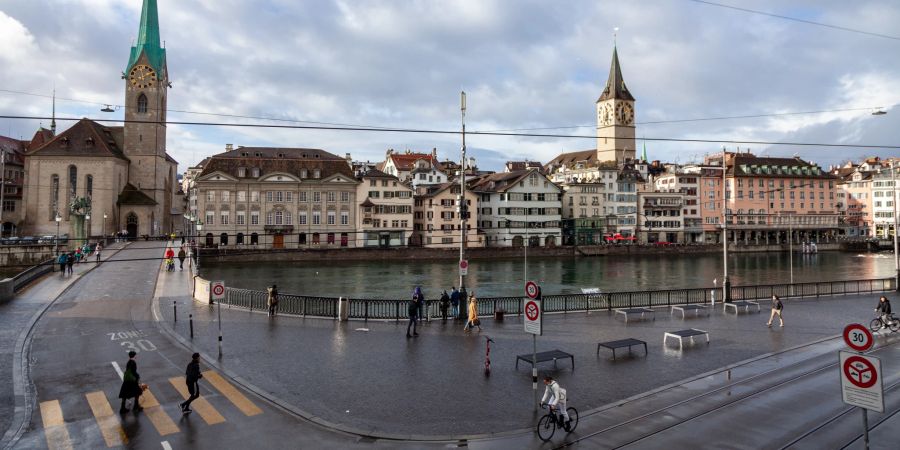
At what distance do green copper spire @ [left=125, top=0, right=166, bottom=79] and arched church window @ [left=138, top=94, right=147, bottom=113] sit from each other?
12.7ft

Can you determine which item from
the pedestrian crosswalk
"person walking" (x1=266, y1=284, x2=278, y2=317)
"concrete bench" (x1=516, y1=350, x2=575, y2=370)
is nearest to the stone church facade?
"person walking" (x1=266, y1=284, x2=278, y2=317)

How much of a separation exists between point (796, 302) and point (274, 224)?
6822 centimetres

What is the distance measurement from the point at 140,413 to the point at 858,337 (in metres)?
13.1

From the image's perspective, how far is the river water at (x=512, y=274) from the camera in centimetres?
5091

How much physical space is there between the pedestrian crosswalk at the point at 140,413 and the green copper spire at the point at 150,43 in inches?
3328

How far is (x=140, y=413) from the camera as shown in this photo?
11.5 metres

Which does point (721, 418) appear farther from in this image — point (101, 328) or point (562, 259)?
point (562, 259)

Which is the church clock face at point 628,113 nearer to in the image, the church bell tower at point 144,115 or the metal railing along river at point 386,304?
the church bell tower at point 144,115

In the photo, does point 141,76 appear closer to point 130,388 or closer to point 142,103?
point 142,103

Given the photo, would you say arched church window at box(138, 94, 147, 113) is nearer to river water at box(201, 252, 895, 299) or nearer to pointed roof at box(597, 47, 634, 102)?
river water at box(201, 252, 895, 299)

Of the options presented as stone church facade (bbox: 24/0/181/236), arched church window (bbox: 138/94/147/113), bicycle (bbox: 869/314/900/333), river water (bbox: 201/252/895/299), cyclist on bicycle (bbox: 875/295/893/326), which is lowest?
river water (bbox: 201/252/895/299)

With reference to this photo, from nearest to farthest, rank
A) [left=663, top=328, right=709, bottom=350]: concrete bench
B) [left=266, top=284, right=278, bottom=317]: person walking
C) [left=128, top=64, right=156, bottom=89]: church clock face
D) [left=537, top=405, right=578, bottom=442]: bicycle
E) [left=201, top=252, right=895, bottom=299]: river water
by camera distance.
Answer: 1. [left=537, top=405, right=578, bottom=442]: bicycle
2. [left=663, top=328, right=709, bottom=350]: concrete bench
3. [left=266, top=284, right=278, bottom=317]: person walking
4. [left=201, top=252, right=895, bottom=299]: river water
5. [left=128, top=64, right=156, bottom=89]: church clock face

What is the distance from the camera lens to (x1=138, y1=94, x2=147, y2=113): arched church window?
276 feet

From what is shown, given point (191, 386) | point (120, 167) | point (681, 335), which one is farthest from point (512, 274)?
point (120, 167)
